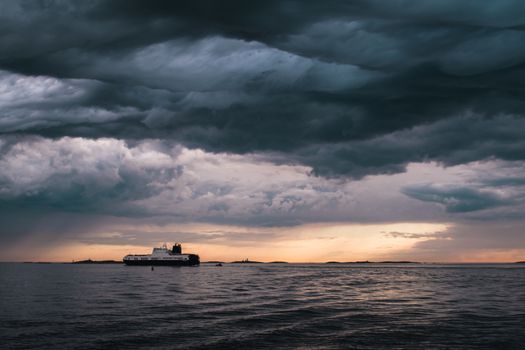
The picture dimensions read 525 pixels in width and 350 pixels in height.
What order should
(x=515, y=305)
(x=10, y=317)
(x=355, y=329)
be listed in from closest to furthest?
1. (x=355, y=329)
2. (x=10, y=317)
3. (x=515, y=305)

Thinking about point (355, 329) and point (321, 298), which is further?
point (321, 298)

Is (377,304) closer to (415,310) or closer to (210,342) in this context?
(415,310)

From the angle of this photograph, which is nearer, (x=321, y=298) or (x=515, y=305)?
(x=515, y=305)

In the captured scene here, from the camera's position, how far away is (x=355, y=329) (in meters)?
37.2

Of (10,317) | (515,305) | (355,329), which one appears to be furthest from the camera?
(515,305)

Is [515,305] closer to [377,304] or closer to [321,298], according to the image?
[377,304]

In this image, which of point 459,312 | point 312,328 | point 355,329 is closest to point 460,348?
point 355,329

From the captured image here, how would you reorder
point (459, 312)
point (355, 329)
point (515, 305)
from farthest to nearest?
1. point (515, 305)
2. point (459, 312)
3. point (355, 329)

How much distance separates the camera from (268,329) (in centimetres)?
3731

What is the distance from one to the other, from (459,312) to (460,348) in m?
18.6

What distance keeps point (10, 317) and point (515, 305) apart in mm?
52068

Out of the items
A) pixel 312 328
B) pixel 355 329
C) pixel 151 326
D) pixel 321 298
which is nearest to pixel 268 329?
pixel 312 328

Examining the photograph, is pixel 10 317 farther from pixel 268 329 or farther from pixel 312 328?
pixel 312 328

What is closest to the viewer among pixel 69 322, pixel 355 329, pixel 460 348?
pixel 460 348
